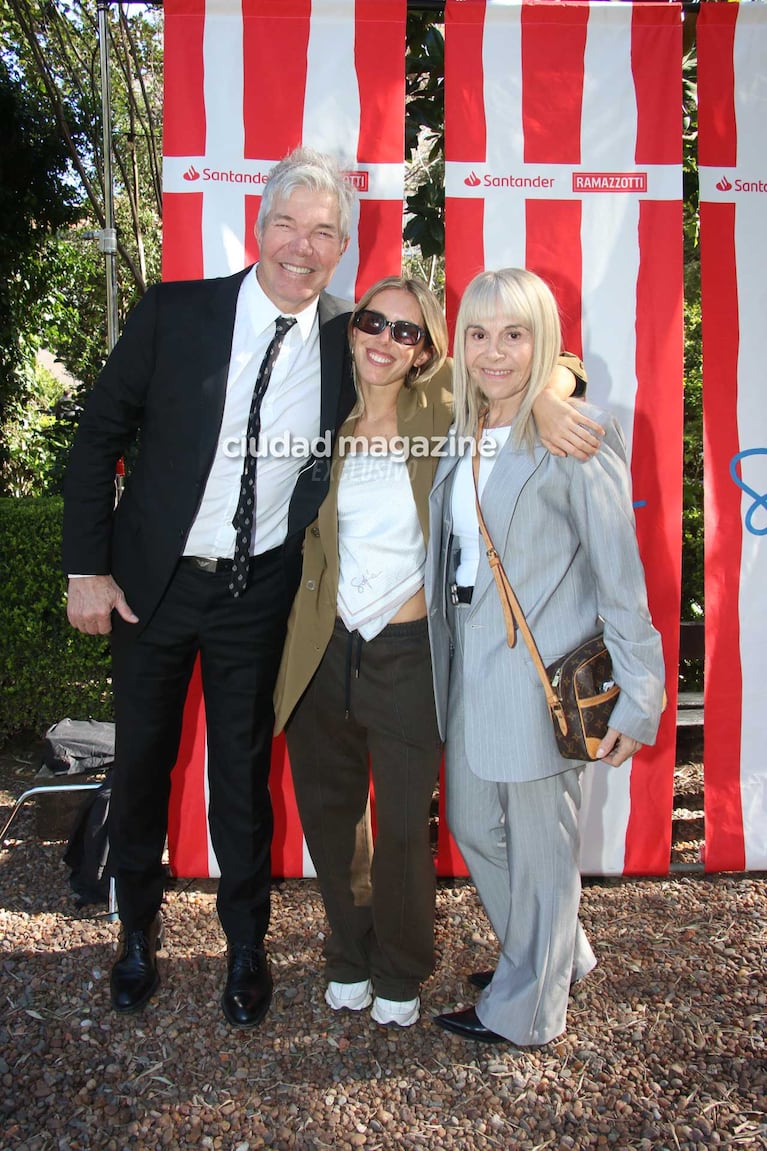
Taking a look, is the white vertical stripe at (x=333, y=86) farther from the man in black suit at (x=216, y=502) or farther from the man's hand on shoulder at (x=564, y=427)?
the man's hand on shoulder at (x=564, y=427)

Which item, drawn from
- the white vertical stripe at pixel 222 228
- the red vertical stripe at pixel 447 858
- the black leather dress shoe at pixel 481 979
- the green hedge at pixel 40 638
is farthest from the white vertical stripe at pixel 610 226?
the green hedge at pixel 40 638

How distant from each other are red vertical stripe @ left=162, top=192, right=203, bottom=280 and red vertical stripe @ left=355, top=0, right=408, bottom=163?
557mm

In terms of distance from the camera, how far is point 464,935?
2896 mm

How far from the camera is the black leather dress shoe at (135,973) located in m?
2.50

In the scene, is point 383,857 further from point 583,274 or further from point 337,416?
point 583,274

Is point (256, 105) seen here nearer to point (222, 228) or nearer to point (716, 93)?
point (222, 228)

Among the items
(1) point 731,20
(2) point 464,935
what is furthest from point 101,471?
(1) point 731,20

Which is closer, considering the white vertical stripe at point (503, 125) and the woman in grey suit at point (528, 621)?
the woman in grey suit at point (528, 621)

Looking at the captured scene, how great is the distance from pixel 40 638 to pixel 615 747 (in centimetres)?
315

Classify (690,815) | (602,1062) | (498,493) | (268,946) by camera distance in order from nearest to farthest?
(498,493) < (602,1062) < (268,946) < (690,815)

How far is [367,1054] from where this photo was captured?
2.34m

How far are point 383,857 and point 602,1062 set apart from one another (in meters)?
0.75

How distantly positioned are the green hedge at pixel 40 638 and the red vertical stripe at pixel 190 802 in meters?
1.39

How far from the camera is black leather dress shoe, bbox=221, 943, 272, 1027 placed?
245cm
